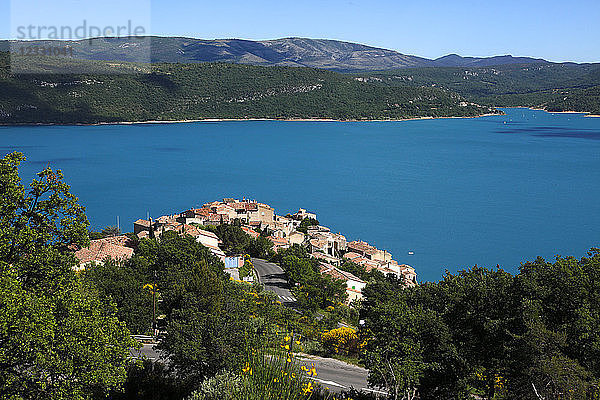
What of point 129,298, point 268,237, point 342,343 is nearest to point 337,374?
point 342,343

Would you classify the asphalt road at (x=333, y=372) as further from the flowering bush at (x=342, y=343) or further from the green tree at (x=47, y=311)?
the green tree at (x=47, y=311)

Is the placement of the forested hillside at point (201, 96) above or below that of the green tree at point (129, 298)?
above

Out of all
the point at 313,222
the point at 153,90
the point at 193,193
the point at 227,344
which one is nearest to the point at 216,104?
the point at 153,90

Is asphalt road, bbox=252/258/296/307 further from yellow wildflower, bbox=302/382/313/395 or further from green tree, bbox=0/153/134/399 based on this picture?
yellow wildflower, bbox=302/382/313/395

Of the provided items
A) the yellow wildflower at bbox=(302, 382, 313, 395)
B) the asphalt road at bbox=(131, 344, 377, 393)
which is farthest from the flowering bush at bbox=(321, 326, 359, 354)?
the yellow wildflower at bbox=(302, 382, 313, 395)

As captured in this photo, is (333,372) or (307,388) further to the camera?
(333,372)

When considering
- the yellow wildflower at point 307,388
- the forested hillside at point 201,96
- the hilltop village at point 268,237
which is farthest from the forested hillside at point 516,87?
the yellow wildflower at point 307,388

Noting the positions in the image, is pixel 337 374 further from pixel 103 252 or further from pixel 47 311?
pixel 103 252

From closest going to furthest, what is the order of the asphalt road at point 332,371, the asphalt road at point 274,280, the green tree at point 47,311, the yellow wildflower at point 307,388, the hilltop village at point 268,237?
the yellow wildflower at point 307,388, the green tree at point 47,311, the asphalt road at point 332,371, the asphalt road at point 274,280, the hilltop village at point 268,237
